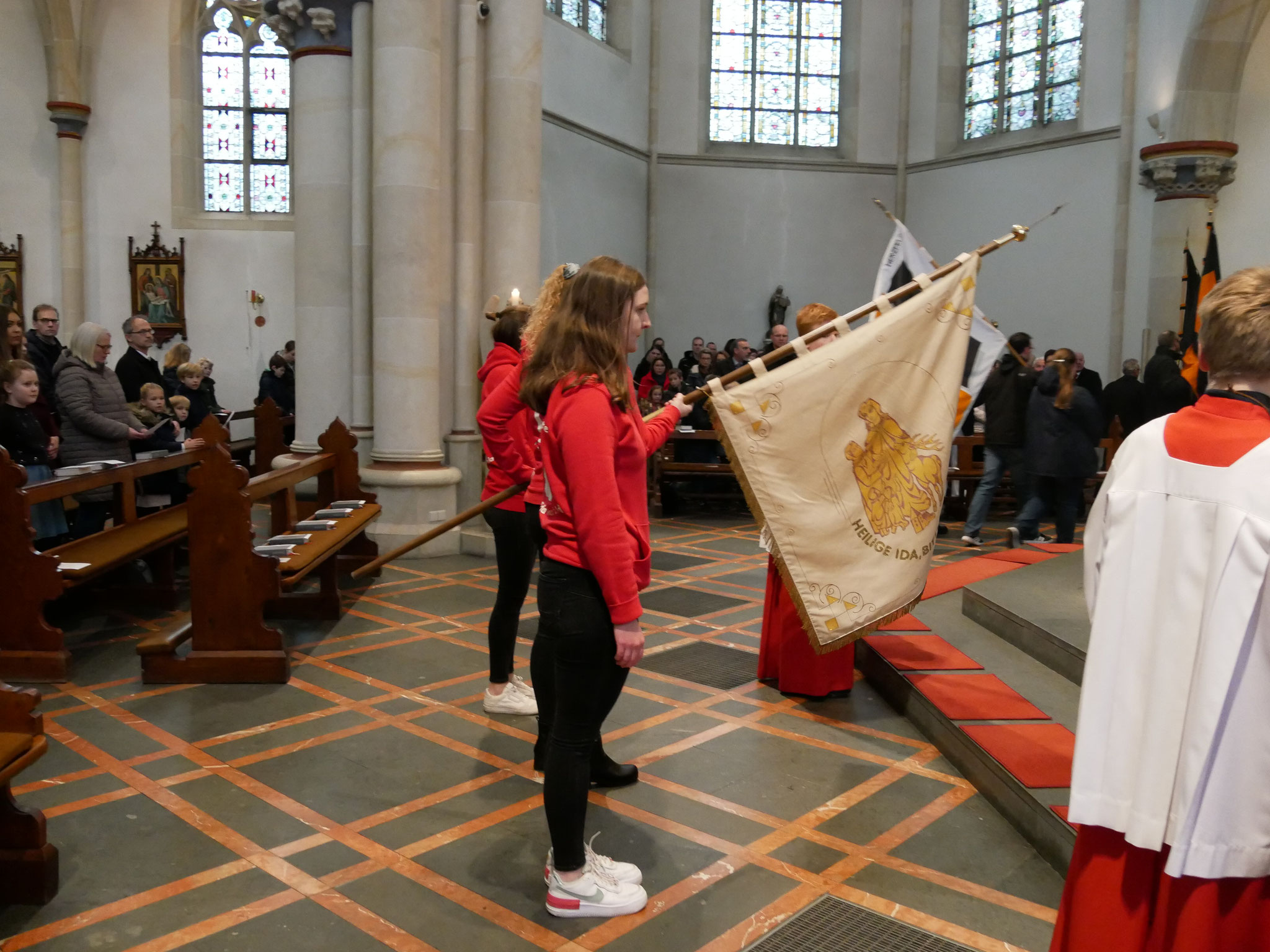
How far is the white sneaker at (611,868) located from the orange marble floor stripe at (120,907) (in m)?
0.87

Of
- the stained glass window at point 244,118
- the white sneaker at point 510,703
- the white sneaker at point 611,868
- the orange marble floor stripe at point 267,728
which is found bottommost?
the orange marble floor stripe at point 267,728

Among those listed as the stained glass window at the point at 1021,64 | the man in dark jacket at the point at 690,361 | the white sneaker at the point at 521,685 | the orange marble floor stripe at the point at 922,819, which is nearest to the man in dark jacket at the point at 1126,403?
the man in dark jacket at the point at 690,361

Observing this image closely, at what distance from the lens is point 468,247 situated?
8070mm

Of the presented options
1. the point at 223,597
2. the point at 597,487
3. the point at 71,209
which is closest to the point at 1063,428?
the point at 223,597

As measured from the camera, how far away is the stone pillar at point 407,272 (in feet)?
24.7

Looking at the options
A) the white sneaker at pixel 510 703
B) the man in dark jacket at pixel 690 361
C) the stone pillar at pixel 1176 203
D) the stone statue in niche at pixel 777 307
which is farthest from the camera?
the stone statue in niche at pixel 777 307

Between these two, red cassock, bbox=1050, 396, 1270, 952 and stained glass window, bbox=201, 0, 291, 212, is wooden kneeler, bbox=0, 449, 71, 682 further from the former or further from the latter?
stained glass window, bbox=201, 0, 291, 212

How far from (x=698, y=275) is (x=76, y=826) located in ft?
44.0

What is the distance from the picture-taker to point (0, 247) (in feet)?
44.1

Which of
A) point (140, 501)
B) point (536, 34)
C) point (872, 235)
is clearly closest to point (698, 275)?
point (872, 235)

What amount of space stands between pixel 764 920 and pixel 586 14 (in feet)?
44.1

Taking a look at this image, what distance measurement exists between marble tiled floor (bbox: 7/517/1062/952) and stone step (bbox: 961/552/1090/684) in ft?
2.37

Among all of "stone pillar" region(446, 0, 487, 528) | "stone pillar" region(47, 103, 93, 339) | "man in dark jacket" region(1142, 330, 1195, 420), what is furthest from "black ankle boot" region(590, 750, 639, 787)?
"stone pillar" region(47, 103, 93, 339)

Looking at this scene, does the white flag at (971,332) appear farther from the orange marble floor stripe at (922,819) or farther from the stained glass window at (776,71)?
the stained glass window at (776,71)
